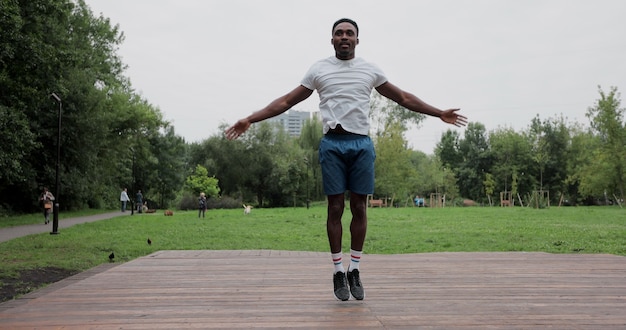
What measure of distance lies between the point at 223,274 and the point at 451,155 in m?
65.5

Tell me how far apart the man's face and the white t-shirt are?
8 cm

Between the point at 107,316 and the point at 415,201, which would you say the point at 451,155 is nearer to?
the point at 415,201

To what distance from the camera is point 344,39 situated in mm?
3807

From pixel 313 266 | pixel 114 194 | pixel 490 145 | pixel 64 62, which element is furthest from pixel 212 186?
pixel 313 266

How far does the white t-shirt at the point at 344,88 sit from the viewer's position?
3.80 metres

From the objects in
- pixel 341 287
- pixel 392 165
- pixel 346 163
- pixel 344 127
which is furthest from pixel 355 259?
pixel 392 165

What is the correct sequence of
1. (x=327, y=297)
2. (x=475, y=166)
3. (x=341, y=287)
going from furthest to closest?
(x=475, y=166)
(x=327, y=297)
(x=341, y=287)

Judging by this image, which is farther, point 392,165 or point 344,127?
point 392,165

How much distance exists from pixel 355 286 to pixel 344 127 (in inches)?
43.8

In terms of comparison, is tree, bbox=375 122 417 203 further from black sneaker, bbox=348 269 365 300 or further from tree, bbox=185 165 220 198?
black sneaker, bbox=348 269 365 300

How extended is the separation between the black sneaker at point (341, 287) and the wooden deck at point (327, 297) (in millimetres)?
79

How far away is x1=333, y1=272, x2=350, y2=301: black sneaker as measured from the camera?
11.7ft

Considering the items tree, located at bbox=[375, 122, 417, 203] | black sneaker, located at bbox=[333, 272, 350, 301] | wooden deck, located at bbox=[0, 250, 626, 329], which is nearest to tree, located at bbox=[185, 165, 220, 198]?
tree, located at bbox=[375, 122, 417, 203]

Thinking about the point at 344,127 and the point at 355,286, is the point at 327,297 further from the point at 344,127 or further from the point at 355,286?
the point at 344,127
